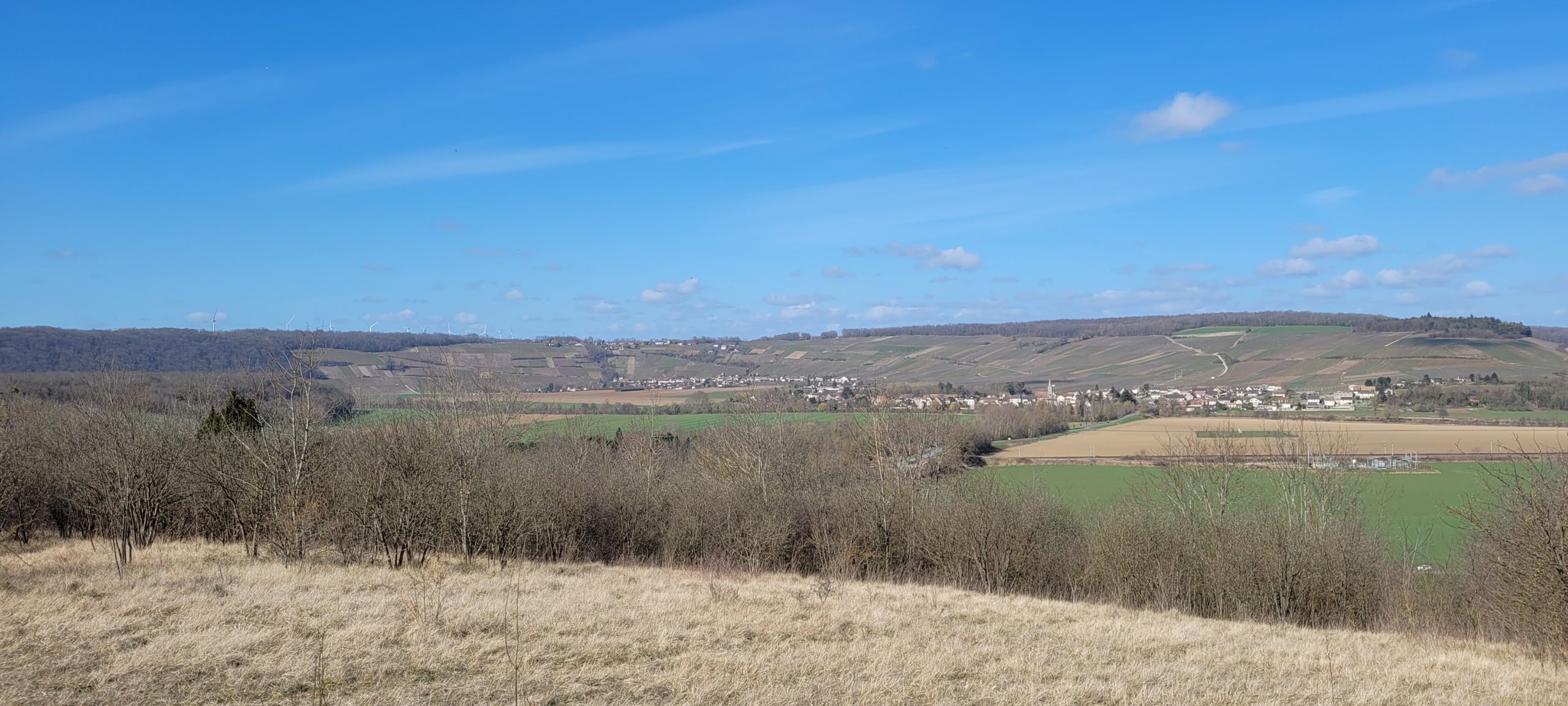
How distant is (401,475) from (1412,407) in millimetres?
79027

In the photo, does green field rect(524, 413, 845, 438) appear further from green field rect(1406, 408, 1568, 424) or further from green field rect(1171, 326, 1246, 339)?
green field rect(1171, 326, 1246, 339)

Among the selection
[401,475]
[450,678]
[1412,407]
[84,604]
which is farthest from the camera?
[1412,407]

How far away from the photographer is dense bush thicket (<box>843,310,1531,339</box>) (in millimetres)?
116938

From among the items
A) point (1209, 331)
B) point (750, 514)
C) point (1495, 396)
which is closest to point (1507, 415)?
point (1495, 396)

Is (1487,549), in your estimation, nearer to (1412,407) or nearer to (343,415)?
(343,415)

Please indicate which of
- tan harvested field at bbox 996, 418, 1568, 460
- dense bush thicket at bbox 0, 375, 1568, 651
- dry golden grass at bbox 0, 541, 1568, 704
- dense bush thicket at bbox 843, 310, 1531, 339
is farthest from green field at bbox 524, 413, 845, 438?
dense bush thicket at bbox 843, 310, 1531, 339

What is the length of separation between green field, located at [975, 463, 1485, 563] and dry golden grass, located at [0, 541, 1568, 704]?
50.2 ft

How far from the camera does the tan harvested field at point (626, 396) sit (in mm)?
80062

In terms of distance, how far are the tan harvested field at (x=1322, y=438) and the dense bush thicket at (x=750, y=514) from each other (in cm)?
934

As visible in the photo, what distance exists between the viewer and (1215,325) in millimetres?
160250

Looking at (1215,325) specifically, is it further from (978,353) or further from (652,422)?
(652,422)

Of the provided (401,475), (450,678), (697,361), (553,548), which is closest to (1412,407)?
(553,548)

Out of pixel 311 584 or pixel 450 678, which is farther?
pixel 311 584

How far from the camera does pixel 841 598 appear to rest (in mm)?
18031
